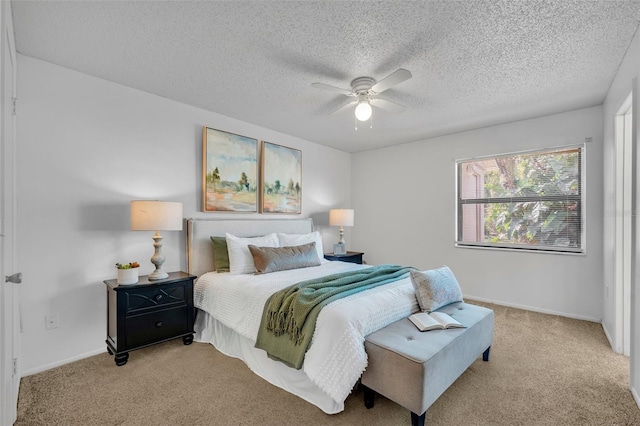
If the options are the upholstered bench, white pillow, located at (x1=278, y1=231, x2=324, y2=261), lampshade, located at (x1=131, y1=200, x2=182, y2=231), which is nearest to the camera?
the upholstered bench

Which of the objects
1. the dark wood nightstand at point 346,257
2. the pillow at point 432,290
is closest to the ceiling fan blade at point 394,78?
the pillow at point 432,290

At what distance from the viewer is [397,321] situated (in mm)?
2180

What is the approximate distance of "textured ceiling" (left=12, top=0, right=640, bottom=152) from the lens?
6.08ft

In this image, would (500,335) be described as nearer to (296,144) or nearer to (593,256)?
(593,256)

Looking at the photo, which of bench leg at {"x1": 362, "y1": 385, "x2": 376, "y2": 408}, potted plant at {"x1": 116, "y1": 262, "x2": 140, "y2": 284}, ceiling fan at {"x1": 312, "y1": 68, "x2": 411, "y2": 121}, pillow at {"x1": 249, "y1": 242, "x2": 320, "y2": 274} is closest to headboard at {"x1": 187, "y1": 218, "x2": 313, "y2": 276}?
pillow at {"x1": 249, "y1": 242, "x2": 320, "y2": 274}

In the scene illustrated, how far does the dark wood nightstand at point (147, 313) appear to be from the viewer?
2.47 meters

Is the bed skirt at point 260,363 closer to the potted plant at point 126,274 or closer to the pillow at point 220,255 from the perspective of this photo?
the pillow at point 220,255

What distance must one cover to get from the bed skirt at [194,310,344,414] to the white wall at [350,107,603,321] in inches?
123

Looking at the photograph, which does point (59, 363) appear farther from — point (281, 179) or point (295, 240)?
point (281, 179)

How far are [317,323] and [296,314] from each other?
0.61 ft

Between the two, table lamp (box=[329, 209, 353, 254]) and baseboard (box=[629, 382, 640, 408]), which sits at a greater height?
table lamp (box=[329, 209, 353, 254])

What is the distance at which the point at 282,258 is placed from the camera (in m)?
3.25

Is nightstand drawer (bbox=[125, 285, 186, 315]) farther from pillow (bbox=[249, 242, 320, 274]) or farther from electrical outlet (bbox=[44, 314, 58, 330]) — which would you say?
pillow (bbox=[249, 242, 320, 274])

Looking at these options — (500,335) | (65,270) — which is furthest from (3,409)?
(500,335)
